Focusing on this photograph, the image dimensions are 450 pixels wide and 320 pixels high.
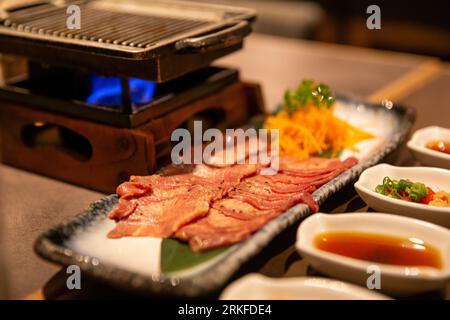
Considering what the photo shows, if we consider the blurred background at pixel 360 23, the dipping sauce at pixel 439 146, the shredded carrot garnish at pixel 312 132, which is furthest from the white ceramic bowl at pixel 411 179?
the blurred background at pixel 360 23

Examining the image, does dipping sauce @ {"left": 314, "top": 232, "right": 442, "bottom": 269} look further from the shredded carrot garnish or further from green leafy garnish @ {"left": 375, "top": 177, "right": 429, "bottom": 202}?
the shredded carrot garnish

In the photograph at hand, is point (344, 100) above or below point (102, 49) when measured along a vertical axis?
below

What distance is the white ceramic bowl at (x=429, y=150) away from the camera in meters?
2.26

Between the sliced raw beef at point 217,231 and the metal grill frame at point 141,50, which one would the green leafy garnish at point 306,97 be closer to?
the metal grill frame at point 141,50

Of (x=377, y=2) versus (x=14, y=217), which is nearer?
(x=14, y=217)

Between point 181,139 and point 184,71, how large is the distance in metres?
0.29

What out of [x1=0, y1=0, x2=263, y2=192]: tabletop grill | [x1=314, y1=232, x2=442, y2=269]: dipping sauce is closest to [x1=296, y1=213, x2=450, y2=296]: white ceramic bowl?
[x1=314, y1=232, x2=442, y2=269]: dipping sauce

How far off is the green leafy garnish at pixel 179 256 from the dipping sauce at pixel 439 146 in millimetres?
1134

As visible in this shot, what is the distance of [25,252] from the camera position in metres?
1.96

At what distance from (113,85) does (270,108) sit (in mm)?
916

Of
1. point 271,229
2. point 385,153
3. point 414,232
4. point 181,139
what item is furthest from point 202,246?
point 385,153

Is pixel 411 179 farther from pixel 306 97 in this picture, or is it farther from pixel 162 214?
pixel 162 214

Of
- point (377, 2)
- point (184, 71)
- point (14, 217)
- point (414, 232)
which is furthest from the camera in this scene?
point (377, 2)

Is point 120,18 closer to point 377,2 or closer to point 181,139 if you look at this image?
point 181,139
